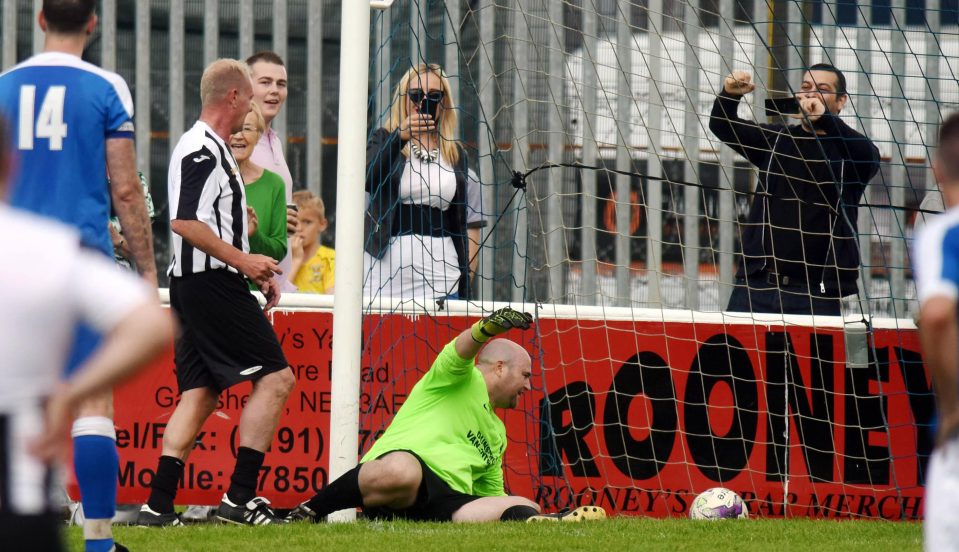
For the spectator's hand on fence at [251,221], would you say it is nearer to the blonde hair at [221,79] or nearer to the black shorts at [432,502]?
the blonde hair at [221,79]

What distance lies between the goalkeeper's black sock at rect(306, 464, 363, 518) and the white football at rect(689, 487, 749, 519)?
5.74 feet

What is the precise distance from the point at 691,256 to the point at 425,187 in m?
8.68

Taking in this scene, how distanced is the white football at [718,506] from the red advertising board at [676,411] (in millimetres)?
465

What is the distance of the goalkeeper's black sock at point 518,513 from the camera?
6.53 m

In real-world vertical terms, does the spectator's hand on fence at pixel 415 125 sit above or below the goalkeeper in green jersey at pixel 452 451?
above

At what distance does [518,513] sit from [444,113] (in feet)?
7.51

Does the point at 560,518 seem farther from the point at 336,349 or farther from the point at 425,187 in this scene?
the point at 425,187

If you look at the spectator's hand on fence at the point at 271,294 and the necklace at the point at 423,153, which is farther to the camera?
the necklace at the point at 423,153

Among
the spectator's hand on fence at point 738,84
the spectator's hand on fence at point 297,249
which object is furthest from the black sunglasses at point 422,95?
the spectator's hand on fence at point 297,249

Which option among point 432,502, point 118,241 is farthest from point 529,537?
point 118,241

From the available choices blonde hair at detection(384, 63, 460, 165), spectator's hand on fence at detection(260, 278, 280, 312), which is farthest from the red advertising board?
spectator's hand on fence at detection(260, 278, 280, 312)

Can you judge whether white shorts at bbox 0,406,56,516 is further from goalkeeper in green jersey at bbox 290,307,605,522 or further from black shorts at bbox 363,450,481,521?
black shorts at bbox 363,450,481,521

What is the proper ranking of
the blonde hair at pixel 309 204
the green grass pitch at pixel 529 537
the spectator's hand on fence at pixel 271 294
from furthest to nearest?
1. the blonde hair at pixel 309 204
2. the spectator's hand on fence at pixel 271 294
3. the green grass pitch at pixel 529 537

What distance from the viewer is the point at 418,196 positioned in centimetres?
763
